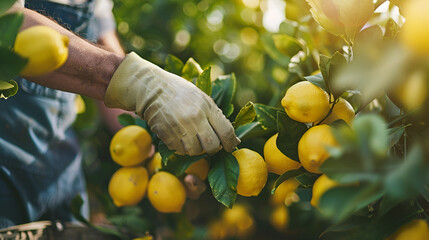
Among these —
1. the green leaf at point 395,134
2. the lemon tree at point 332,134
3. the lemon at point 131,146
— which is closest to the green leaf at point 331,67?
the lemon tree at point 332,134

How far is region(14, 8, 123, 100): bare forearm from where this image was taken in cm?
74

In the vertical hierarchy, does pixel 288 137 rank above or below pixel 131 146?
above

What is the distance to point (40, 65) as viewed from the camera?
501 mm

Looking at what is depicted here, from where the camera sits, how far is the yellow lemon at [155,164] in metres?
0.92

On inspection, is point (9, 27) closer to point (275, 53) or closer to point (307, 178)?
point (307, 178)

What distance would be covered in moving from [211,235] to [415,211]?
1.21 meters

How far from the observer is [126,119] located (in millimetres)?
983

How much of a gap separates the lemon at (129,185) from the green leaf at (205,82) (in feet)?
0.87

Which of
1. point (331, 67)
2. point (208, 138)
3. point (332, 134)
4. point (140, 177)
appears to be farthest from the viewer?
point (140, 177)

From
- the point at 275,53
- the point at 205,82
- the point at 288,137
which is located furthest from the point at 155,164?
the point at 275,53

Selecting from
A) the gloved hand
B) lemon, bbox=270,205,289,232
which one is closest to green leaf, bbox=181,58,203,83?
the gloved hand

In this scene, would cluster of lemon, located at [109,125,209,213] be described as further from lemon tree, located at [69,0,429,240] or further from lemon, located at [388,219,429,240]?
lemon, located at [388,219,429,240]

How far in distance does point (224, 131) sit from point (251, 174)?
0.36 feet

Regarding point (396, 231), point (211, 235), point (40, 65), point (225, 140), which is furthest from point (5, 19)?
point (211, 235)
